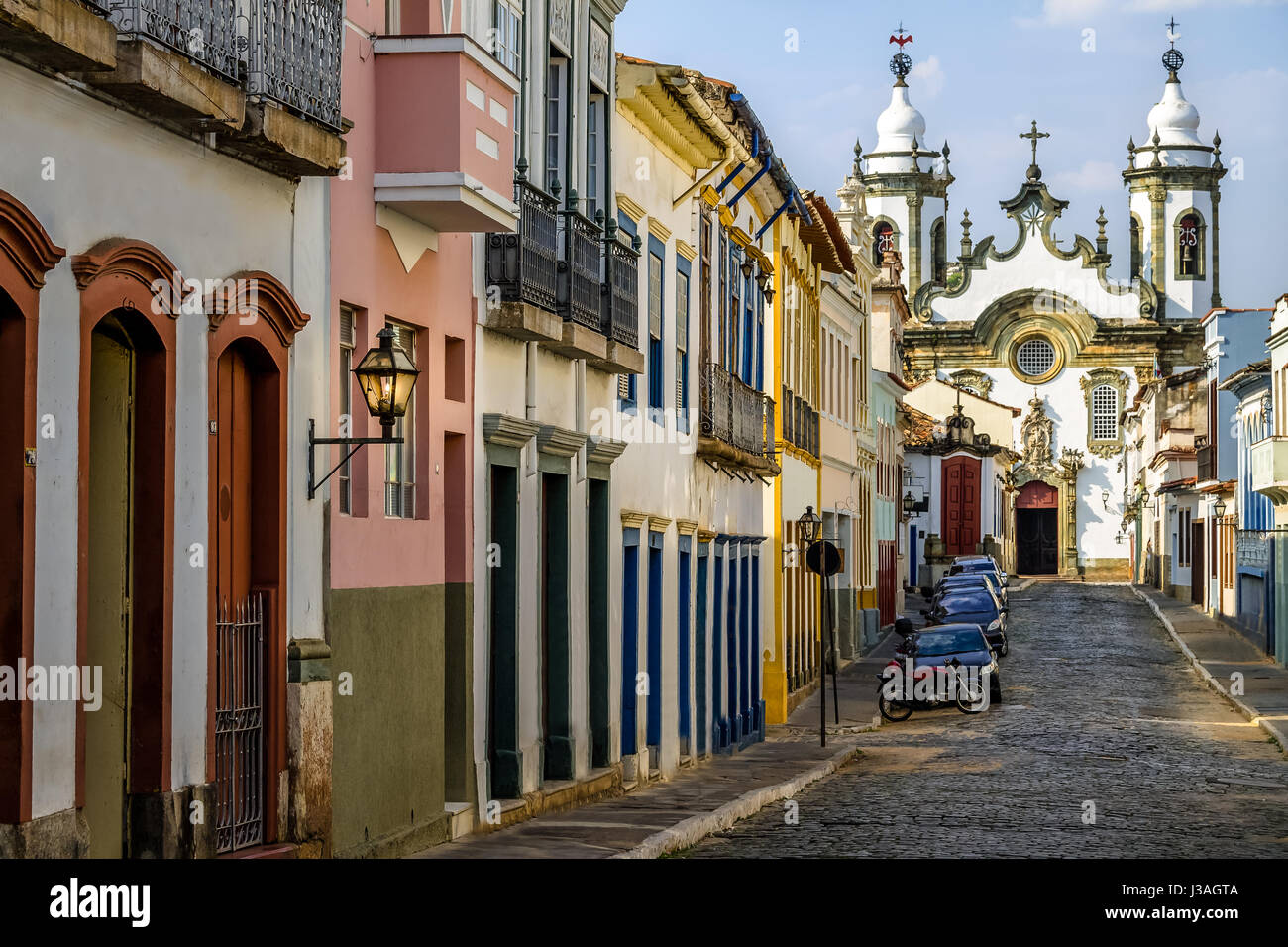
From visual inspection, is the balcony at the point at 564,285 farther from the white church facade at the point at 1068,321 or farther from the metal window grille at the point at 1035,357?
the metal window grille at the point at 1035,357

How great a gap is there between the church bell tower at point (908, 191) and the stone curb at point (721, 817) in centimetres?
7956

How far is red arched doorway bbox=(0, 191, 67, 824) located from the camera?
7.96 meters

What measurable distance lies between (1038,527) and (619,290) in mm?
75054

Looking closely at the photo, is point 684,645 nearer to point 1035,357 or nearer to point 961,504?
point 961,504

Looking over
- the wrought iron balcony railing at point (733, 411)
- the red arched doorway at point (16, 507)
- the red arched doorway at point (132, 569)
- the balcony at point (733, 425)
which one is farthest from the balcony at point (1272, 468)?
the red arched doorway at point (16, 507)

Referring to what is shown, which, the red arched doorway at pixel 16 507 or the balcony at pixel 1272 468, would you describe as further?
the balcony at pixel 1272 468

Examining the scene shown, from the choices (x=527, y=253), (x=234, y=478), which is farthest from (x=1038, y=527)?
(x=234, y=478)

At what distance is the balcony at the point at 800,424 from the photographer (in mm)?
29734

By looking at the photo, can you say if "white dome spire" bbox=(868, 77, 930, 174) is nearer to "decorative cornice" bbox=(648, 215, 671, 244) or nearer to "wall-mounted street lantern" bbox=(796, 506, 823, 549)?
"wall-mounted street lantern" bbox=(796, 506, 823, 549)

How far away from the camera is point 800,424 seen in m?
31.3

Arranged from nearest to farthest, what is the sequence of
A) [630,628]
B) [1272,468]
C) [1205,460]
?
1. [630,628]
2. [1272,468]
3. [1205,460]
